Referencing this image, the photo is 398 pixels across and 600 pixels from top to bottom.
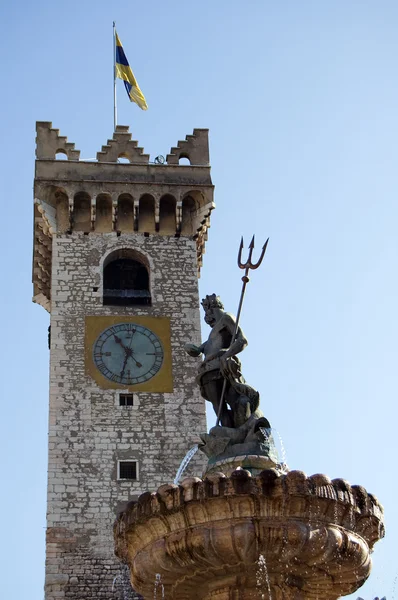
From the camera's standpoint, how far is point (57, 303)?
27453 millimetres

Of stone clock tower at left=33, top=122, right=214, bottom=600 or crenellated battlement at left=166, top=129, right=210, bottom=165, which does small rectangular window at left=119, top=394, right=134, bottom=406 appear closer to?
stone clock tower at left=33, top=122, right=214, bottom=600

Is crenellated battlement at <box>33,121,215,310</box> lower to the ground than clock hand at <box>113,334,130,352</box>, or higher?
higher

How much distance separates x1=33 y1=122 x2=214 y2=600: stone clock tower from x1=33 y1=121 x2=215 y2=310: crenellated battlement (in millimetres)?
29

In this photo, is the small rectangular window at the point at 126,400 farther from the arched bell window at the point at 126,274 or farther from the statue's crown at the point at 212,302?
the statue's crown at the point at 212,302

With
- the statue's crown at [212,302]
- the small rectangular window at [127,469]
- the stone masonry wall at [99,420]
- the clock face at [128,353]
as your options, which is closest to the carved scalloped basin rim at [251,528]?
the statue's crown at [212,302]

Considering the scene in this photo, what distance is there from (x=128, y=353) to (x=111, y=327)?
75 centimetres

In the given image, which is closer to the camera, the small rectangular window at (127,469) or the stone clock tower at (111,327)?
the stone clock tower at (111,327)

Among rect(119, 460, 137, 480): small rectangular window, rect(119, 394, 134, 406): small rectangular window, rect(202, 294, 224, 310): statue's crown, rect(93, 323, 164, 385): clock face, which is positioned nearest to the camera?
rect(202, 294, 224, 310): statue's crown

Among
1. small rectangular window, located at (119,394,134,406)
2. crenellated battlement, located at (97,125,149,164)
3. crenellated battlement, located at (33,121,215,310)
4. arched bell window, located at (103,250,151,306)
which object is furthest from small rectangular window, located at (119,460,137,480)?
crenellated battlement, located at (97,125,149,164)

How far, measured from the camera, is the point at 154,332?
27219mm

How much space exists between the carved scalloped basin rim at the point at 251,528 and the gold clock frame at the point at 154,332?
15421mm

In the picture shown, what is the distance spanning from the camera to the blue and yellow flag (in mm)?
32469

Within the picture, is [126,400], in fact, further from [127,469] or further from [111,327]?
[111,327]

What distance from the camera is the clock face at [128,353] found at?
26.4 metres
